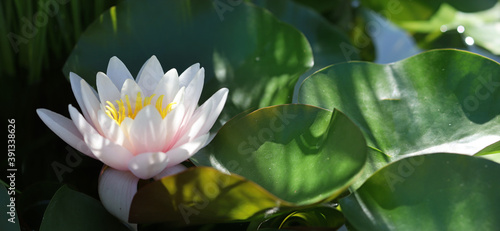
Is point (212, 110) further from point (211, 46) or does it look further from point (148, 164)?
point (211, 46)

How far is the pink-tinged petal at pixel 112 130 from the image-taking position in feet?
2.12

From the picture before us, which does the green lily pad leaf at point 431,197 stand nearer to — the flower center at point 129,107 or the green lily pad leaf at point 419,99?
the green lily pad leaf at point 419,99

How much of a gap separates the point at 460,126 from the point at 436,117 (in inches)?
1.6

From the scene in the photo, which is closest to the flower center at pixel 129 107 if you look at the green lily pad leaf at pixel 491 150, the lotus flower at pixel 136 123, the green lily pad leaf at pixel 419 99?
the lotus flower at pixel 136 123

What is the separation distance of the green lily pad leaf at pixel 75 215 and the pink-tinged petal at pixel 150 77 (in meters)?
0.20

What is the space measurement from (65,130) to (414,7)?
1106mm

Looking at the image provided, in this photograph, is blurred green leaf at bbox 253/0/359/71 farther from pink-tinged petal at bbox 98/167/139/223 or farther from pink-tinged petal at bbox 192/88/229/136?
pink-tinged petal at bbox 98/167/139/223

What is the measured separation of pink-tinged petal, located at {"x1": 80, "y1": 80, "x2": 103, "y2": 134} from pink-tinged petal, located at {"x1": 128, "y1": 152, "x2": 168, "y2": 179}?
3.5 inches

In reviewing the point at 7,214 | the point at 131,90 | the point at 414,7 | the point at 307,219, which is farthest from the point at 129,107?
the point at 414,7

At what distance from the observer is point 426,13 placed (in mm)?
1405

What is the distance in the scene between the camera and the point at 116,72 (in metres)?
0.78

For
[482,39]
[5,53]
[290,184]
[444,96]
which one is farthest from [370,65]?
[5,53]

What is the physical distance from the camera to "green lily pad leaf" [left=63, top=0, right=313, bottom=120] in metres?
0.90

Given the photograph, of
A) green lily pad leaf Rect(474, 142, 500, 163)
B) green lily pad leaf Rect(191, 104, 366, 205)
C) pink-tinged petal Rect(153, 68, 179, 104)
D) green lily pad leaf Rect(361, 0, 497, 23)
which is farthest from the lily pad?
green lily pad leaf Rect(361, 0, 497, 23)
